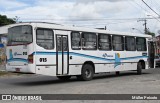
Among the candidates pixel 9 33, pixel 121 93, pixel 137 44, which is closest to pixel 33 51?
pixel 9 33

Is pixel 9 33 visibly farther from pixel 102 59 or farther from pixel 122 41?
pixel 122 41

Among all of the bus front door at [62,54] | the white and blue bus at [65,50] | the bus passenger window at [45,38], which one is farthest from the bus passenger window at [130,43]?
the bus passenger window at [45,38]

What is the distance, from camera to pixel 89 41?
766 inches

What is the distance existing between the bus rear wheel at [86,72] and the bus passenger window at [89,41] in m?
1.07

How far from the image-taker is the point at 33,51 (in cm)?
1603

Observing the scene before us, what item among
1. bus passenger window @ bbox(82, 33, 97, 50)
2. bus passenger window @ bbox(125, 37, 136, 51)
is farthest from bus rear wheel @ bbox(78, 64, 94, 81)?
bus passenger window @ bbox(125, 37, 136, 51)

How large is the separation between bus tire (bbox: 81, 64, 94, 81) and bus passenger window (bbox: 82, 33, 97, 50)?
1.06 metres

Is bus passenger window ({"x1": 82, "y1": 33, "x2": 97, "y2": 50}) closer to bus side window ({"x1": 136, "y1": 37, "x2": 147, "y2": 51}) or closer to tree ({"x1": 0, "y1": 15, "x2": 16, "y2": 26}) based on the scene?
bus side window ({"x1": 136, "y1": 37, "x2": 147, "y2": 51})

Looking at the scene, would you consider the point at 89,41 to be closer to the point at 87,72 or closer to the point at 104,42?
the point at 104,42

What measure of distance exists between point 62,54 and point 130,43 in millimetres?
7428

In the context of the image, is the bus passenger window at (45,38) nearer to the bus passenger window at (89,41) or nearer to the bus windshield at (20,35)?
the bus windshield at (20,35)

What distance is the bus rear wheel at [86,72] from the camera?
18.9m

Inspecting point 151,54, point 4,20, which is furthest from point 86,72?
point 4,20

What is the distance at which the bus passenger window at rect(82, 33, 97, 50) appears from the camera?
19.1 m
